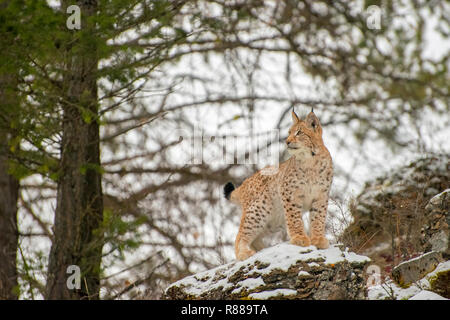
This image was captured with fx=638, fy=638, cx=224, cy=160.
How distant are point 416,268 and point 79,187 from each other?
172 inches

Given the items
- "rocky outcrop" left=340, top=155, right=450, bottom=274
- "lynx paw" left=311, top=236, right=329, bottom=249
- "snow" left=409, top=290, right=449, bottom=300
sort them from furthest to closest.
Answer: "rocky outcrop" left=340, top=155, right=450, bottom=274, "lynx paw" left=311, top=236, right=329, bottom=249, "snow" left=409, top=290, right=449, bottom=300

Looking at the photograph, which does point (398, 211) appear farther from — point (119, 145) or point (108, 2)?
point (119, 145)

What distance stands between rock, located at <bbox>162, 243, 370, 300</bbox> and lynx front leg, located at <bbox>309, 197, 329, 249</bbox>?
205 millimetres

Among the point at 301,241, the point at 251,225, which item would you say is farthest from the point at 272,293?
the point at 251,225

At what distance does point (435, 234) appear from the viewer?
20.7 feet

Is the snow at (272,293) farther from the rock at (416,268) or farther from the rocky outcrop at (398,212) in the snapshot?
the rock at (416,268)

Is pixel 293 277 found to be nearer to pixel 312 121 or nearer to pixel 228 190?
pixel 312 121

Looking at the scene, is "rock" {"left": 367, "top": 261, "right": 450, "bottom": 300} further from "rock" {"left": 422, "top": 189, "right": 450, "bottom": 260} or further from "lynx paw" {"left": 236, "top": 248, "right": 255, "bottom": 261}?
"lynx paw" {"left": 236, "top": 248, "right": 255, "bottom": 261}

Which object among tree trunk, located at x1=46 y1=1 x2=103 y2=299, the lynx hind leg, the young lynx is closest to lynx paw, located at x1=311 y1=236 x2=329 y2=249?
the young lynx

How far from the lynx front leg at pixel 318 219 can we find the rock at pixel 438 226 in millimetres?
1076

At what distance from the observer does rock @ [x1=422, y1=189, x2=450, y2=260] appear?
20.1 feet

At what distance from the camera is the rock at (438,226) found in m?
6.13
